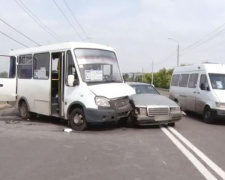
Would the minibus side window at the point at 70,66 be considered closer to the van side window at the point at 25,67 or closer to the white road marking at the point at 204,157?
the van side window at the point at 25,67

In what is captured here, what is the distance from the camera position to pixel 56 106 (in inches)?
452

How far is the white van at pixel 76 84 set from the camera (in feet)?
Result: 32.9

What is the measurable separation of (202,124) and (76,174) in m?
7.90

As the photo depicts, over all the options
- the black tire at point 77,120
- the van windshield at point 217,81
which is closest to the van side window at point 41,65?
the black tire at point 77,120

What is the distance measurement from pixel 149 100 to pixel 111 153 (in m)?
4.12

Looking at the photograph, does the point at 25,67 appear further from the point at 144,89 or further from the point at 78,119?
the point at 144,89

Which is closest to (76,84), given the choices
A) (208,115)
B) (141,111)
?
(141,111)

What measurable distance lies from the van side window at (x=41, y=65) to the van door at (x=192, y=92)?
6334 mm

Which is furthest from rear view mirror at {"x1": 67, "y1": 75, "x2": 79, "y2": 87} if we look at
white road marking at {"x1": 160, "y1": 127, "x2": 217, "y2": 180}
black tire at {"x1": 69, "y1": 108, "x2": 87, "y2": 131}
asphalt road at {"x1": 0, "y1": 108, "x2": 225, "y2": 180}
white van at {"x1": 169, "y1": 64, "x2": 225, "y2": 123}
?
white van at {"x1": 169, "y1": 64, "x2": 225, "y2": 123}

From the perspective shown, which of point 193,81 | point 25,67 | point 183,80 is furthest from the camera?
point 183,80

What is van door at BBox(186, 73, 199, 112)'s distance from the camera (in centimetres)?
1469

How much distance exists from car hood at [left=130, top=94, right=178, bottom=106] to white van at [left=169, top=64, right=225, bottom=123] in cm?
217

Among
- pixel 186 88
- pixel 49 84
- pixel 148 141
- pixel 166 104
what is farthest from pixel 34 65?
pixel 186 88

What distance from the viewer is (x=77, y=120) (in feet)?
34.0
